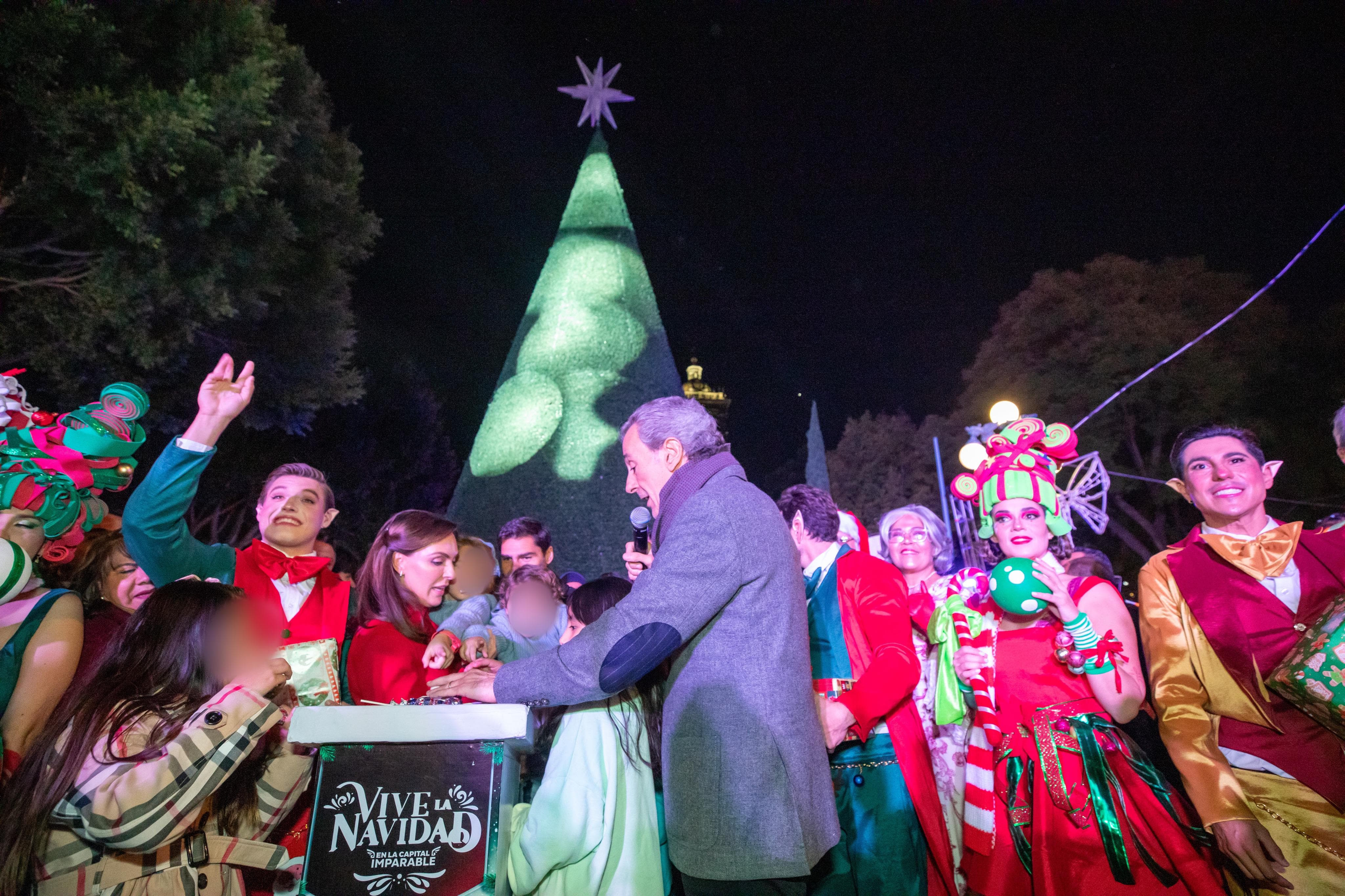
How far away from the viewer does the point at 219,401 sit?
2912 millimetres

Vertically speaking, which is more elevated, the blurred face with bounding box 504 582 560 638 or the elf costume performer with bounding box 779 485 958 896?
the blurred face with bounding box 504 582 560 638

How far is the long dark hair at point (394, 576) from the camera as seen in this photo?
306cm

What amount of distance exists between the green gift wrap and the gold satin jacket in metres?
0.18

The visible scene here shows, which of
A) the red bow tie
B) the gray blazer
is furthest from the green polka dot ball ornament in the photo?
the gray blazer

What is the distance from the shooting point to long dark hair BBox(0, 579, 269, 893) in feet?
6.42

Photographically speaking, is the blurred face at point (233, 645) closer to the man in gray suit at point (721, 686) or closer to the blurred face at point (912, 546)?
the man in gray suit at point (721, 686)

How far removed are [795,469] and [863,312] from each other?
8.83 meters

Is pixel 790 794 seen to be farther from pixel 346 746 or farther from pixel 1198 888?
pixel 1198 888

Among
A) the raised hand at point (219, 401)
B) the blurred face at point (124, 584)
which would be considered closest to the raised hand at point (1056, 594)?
the raised hand at point (219, 401)

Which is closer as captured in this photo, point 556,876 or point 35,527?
point 556,876

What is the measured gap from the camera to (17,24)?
6.21 meters

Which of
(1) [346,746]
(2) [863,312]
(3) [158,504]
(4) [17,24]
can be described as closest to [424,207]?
(4) [17,24]

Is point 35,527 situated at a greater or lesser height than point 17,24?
lesser

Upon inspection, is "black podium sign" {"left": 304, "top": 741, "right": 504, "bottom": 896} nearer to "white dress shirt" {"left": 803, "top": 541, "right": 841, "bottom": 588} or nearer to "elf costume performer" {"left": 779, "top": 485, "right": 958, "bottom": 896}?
"elf costume performer" {"left": 779, "top": 485, "right": 958, "bottom": 896}
